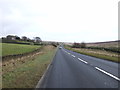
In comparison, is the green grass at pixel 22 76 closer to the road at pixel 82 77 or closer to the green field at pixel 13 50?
the road at pixel 82 77

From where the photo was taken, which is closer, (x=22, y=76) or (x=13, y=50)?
(x=22, y=76)

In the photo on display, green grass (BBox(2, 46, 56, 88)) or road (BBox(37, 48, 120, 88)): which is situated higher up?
road (BBox(37, 48, 120, 88))

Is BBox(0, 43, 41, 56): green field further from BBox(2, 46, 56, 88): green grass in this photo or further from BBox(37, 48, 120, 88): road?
BBox(37, 48, 120, 88): road

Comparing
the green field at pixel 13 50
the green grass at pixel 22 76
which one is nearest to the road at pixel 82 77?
the green grass at pixel 22 76

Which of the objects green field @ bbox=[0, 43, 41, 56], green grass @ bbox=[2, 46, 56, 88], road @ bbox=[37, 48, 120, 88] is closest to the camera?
road @ bbox=[37, 48, 120, 88]

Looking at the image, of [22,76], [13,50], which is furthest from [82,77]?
[13,50]

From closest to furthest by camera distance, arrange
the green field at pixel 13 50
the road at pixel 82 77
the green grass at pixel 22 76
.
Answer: the road at pixel 82 77, the green grass at pixel 22 76, the green field at pixel 13 50

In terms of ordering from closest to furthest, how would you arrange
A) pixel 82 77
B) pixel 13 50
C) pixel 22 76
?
pixel 82 77 < pixel 22 76 < pixel 13 50

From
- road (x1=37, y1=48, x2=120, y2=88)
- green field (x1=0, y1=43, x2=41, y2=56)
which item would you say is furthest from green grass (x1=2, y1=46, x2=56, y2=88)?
green field (x1=0, y1=43, x2=41, y2=56)

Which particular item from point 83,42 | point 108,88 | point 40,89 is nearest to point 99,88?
point 108,88

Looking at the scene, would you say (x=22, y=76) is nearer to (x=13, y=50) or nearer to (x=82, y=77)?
(x=82, y=77)

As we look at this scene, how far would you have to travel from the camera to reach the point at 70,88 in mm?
7004

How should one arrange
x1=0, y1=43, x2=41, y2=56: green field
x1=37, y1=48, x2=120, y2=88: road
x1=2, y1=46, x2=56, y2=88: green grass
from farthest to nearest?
x1=0, y1=43, x2=41, y2=56: green field
x1=2, y1=46, x2=56, y2=88: green grass
x1=37, y1=48, x2=120, y2=88: road

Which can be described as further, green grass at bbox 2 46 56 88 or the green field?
the green field
